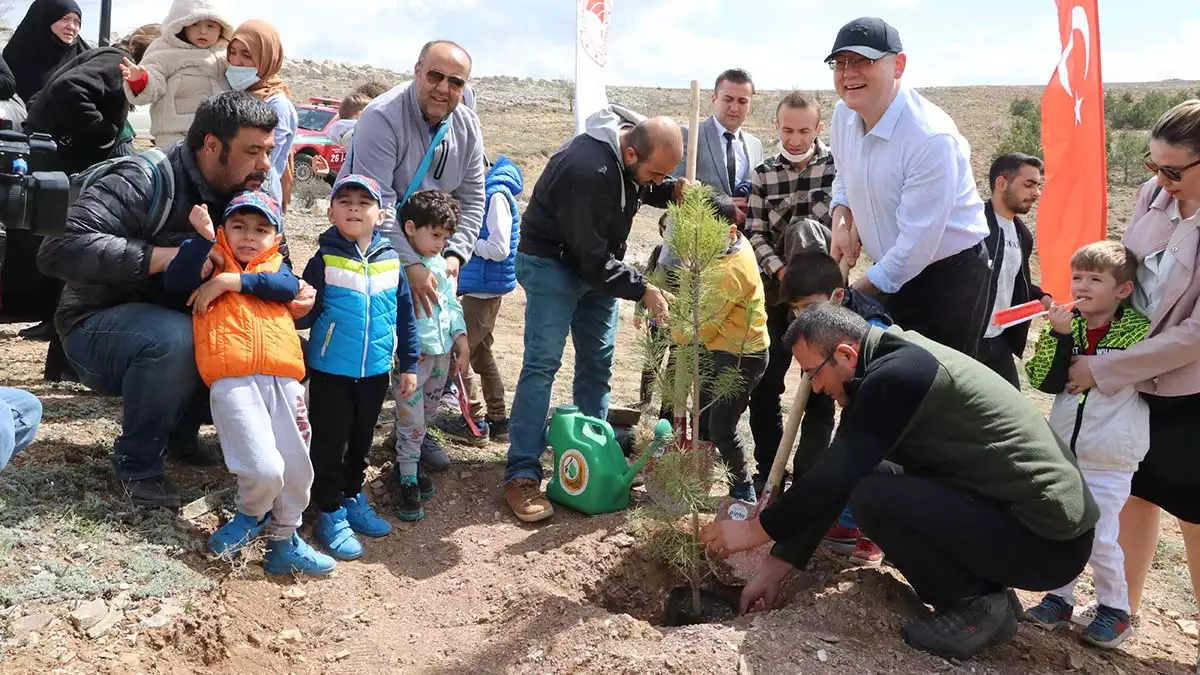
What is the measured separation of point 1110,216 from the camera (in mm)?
16453

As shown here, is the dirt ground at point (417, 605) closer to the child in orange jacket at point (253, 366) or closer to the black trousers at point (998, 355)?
the child in orange jacket at point (253, 366)

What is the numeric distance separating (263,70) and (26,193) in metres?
2.03

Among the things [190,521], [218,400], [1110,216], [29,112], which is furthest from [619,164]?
[1110,216]

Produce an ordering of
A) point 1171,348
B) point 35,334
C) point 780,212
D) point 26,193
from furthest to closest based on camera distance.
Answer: point 35,334, point 780,212, point 1171,348, point 26,193

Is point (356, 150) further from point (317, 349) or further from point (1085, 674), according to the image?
point (1085, 674)

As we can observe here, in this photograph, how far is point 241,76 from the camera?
177 inches

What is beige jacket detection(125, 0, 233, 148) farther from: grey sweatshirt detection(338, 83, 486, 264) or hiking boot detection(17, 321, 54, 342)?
hiking boot detection(17, 321, 54, 342)

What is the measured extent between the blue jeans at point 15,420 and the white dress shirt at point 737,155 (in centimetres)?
345

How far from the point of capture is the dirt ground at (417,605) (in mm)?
2949

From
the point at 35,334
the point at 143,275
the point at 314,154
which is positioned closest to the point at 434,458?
the point at 143,275

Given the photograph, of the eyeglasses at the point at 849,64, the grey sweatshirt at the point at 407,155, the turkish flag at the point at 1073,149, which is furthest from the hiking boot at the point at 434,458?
the turkish flag at the point at 1073,149

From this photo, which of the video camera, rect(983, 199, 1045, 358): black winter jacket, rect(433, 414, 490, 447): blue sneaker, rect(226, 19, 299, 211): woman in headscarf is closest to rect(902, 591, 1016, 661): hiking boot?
rect(983, 199, 1045, 358): black winter jacket

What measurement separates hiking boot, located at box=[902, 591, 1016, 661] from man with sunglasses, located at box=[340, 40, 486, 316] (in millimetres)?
2318

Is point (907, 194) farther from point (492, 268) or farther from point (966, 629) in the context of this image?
point (492, 268)
